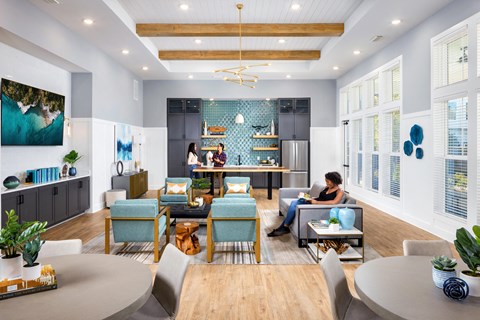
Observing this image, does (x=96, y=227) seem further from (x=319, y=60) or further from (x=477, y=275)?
(x=319, y=60)

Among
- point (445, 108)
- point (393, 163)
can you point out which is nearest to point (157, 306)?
point (445, 108)

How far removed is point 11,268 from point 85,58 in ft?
20.7

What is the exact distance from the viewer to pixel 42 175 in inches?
234

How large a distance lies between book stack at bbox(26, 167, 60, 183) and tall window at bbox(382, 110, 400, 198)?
22.7 ft

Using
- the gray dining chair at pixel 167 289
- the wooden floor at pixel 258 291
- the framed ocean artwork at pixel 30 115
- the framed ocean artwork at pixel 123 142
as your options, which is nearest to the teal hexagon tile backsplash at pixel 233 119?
the framed ocean artwork at pixel 123 142

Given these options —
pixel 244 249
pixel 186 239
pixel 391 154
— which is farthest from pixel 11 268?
pixel 391 154

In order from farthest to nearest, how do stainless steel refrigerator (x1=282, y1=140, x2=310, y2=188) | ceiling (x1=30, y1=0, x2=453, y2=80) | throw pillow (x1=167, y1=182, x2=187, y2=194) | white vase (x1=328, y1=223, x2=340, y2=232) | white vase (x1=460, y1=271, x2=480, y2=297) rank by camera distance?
stainless steel refrigerator (x1=282, y1=140, x2=310, y2=188) → throw pillow (x1=167, y1=182, x2=187, y2=194) → ceiling (x1=30, y1=0, x2=453, y2=80) → white vase (x1=328, y1=223, x2=340, y2=232) → white vase (x1=460, y1=271, x2=480, y2=297)

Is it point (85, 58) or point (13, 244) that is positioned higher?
point (85, 58)

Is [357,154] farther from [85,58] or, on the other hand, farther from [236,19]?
[85,58]

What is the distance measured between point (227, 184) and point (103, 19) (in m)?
4.03

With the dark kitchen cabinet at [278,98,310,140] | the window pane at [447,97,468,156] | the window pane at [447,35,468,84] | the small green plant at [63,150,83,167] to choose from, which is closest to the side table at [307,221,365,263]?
the window pane at [447,97,468,156]

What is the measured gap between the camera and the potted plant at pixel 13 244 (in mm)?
1677

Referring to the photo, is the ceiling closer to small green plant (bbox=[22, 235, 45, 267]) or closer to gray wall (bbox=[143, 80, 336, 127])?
gray wall (bbox=[143, 80, 336, 127])

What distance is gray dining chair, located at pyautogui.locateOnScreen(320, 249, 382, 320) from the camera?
1.97 m
